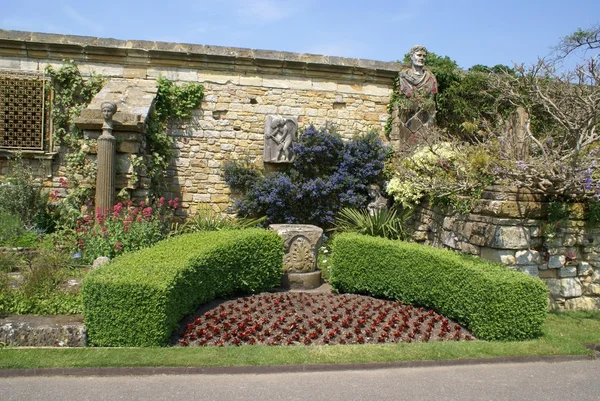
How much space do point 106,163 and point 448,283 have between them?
565cm

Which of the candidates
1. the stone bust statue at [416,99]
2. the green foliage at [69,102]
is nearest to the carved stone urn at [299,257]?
the stone bust statue at [416,99]

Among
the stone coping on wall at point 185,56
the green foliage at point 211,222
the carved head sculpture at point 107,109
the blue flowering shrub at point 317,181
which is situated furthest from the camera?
the blue flowering shrub at point 317,181

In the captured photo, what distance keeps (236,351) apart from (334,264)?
9.97ft

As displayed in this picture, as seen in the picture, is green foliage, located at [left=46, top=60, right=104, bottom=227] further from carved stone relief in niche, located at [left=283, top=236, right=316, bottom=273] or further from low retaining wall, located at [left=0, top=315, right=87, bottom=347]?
low retaining wall, located at [left=0, top=315, right=87, bottom=347]

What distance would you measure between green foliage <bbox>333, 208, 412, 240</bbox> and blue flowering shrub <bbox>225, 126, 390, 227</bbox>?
35 centimetres

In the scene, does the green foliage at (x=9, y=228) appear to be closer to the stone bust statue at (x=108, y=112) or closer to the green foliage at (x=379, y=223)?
the stone bust statue at (x=108, y=112)

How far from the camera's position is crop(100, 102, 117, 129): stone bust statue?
327 inches

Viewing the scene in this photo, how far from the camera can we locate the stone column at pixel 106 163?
830cm

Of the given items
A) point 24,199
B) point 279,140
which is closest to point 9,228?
point 24,199

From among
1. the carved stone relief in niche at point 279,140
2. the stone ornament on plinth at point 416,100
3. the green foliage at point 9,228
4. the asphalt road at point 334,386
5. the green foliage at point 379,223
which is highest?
the stone ornament on plinth at point 416,100

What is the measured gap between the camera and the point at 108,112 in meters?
8.31

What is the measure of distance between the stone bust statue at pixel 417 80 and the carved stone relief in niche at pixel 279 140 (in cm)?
255

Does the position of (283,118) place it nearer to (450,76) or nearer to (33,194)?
(450,76)

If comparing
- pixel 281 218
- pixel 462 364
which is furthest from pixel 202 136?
pixel 462 364
